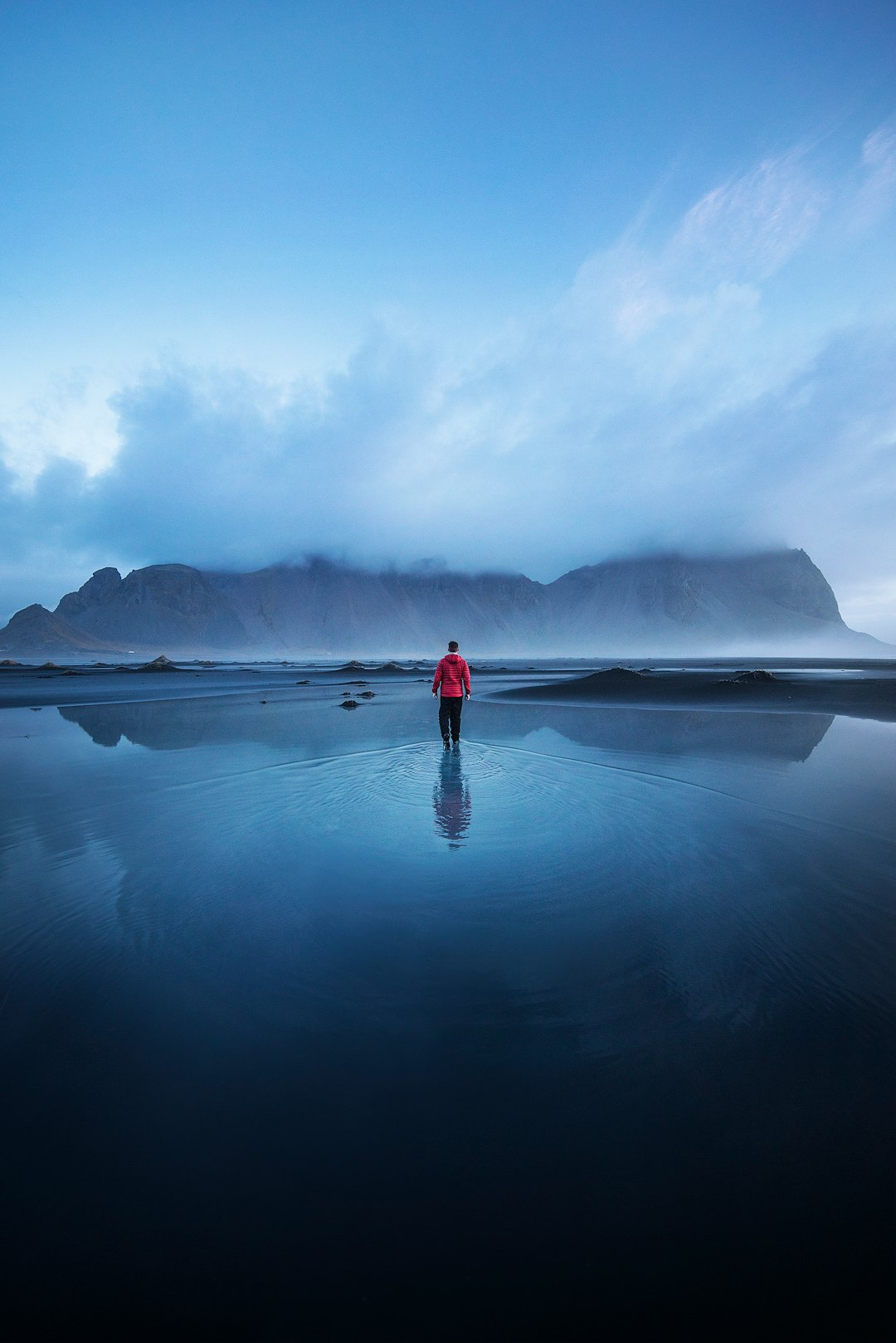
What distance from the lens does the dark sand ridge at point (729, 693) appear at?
22250 millimetres

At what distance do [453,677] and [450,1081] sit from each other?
10126 millimetres

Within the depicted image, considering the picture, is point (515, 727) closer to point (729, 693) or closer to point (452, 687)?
point (452, 687)

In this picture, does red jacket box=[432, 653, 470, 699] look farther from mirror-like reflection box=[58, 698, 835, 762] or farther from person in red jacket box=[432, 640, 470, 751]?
mirror-like reflection box=[58, 698, 835, 762]

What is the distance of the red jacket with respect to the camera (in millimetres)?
12766

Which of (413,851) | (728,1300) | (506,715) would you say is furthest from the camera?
(506,715)

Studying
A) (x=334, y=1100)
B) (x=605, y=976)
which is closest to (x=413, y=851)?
(x=605, y=976)

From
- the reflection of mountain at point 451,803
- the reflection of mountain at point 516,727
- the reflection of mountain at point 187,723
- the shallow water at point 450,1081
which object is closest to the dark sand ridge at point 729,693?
the reflection of mountain at point 516,727

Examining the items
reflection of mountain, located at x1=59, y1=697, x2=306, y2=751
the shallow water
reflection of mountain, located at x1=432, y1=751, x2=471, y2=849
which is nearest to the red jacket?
reflection of mountain, located at x1=432, y1=751, x2=471, y2=849

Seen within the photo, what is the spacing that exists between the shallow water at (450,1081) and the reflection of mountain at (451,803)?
18 cm

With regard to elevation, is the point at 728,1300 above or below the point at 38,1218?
below

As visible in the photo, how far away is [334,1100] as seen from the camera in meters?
2.70

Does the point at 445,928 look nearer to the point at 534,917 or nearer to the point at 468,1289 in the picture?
the point at 534,917

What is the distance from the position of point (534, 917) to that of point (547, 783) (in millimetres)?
4805

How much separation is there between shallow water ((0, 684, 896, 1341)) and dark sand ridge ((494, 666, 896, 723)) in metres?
18.0
